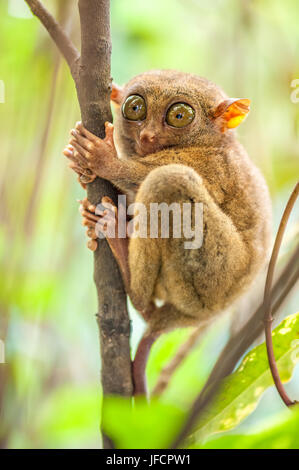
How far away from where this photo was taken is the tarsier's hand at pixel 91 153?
72.2 inches

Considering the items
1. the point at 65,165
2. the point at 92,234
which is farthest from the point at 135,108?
the point at 92,234

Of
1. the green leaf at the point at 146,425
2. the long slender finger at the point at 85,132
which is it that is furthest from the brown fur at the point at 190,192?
the green leaf at the point at 146,425

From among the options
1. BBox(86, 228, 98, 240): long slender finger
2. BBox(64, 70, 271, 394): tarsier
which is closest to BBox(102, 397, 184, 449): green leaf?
BBox(64, 70, 271, 394): tarsier

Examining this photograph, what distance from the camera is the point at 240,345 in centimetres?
140

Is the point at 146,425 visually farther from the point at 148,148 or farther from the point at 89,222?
the point at 148,148

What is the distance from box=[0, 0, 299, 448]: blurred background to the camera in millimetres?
2229

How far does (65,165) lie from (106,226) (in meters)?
0.65

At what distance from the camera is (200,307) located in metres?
2.12

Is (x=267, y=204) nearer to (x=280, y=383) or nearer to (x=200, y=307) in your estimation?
(x=200, y=307)

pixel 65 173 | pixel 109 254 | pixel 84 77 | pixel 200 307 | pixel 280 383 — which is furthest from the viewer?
pixel 65 173

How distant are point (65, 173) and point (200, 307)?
1.01 meters

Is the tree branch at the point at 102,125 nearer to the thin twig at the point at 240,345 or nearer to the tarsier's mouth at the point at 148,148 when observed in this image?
the tarsier's mouth at the point at 148,148
